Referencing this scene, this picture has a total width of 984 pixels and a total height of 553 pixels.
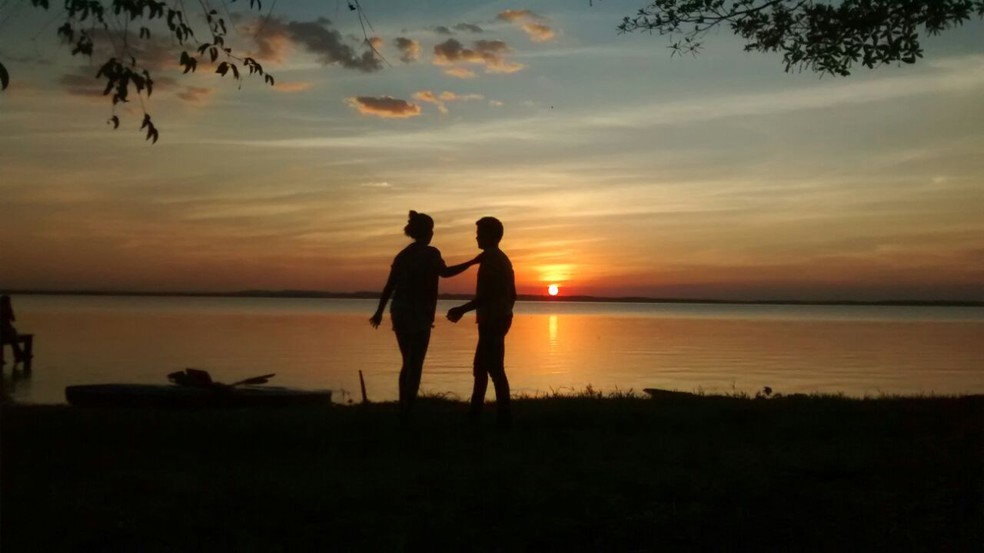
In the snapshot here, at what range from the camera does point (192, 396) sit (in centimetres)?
1542

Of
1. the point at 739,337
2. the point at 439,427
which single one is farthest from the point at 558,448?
the point at 739,337

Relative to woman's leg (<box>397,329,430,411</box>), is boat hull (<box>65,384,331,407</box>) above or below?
below

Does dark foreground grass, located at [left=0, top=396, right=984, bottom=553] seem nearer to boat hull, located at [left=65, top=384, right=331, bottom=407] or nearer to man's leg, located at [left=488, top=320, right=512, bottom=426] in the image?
man's leg, located at [left=488, top=320, right=512, bottom=426]

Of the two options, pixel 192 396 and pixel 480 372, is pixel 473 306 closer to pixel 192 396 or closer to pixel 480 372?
pixel 480 372

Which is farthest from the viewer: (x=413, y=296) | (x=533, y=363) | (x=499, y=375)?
(x=533, y=363)

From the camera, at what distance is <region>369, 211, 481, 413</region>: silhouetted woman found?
9500mm

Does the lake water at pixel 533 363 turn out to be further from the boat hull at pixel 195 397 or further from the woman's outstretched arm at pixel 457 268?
the woman's outstretched arm at pixel 457 268

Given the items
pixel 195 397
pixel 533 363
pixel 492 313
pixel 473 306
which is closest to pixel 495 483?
pixel 492 313

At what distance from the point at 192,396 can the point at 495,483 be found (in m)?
10.1

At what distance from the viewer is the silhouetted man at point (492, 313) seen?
9.41 m

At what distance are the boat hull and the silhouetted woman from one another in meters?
6.31

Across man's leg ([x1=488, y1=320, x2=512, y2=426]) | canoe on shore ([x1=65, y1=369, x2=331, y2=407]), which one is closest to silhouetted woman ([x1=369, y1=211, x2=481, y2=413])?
man's leg ([x1=488, y1=320, x2=512, y2=426])

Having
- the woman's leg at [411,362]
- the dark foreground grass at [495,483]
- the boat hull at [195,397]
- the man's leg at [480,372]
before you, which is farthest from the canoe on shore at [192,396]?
the man's leg at [480,372]

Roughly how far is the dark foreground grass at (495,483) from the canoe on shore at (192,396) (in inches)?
210
